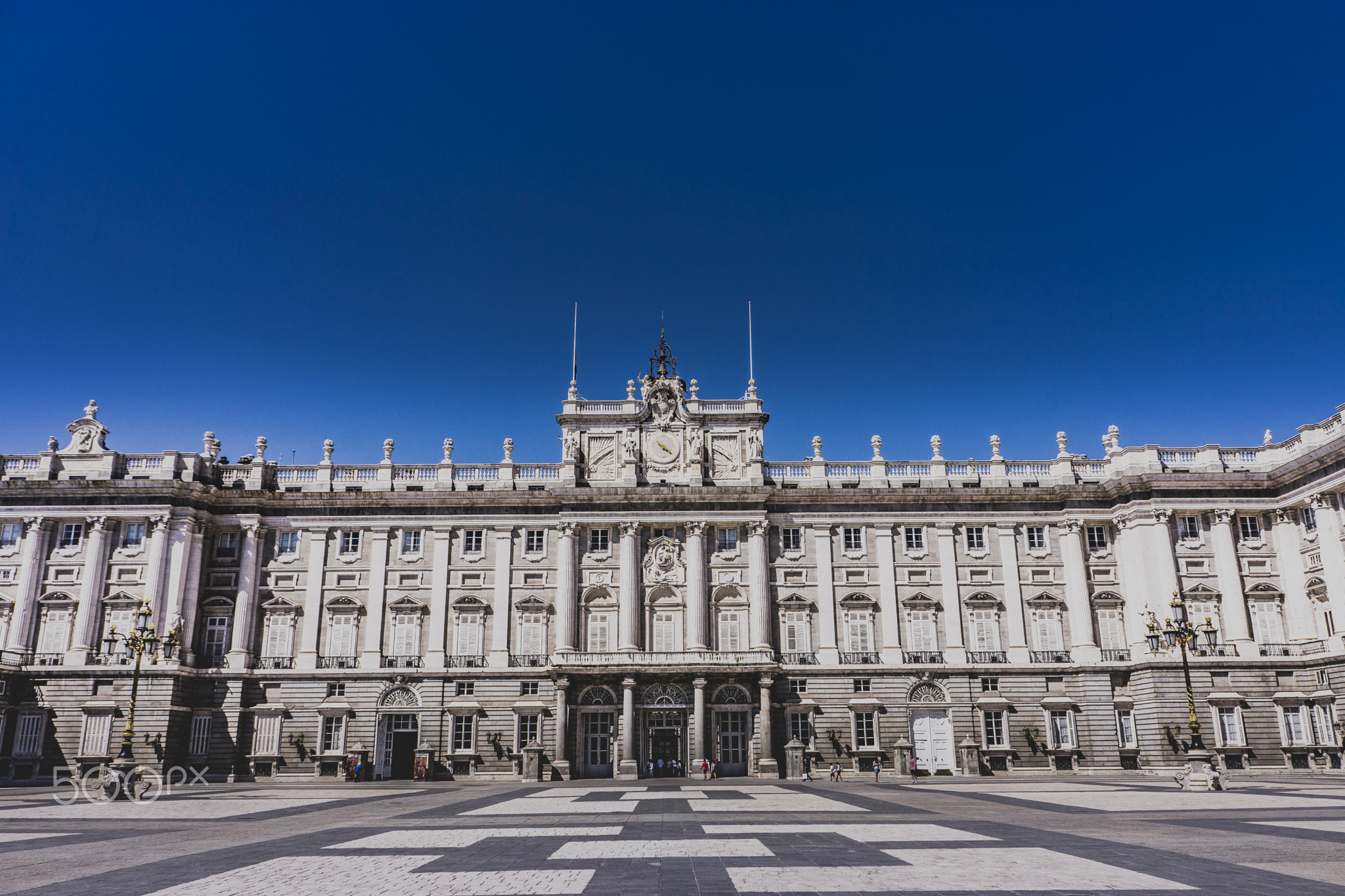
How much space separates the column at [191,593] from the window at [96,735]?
14.9 feet

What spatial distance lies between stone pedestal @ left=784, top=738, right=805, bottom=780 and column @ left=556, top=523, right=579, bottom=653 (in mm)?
12273

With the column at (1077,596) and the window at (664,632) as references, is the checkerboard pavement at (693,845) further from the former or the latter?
the window at (664,632)

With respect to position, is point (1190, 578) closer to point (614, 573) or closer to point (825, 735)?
point (825, 735)

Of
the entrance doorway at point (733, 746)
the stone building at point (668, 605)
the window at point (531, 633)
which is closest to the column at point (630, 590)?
the stone building at point (668, 605)

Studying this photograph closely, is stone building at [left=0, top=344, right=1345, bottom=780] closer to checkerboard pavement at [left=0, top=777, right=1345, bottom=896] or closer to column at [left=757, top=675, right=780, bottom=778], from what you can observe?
column at [left=757, top=675, right=780, bottom=778]

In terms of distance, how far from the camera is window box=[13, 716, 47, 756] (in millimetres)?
46656

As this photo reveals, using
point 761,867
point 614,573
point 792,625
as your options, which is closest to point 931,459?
point 792,625

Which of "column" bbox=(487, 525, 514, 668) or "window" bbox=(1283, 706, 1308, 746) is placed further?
"column" bbox=(487, 525, 514, 668)

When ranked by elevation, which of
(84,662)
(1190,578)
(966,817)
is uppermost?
(1190,578)

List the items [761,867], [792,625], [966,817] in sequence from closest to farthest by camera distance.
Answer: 1. [761,867]
2. [966,817]
3. [792,625]

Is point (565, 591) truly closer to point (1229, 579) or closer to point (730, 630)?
point (730, 630)

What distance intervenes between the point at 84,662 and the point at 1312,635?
6278cm

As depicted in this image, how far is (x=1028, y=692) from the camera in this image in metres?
49.7

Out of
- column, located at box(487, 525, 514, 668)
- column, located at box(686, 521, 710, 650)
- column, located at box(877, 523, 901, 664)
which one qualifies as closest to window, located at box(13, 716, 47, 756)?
column, located at box(487, 525, 514, 668)
